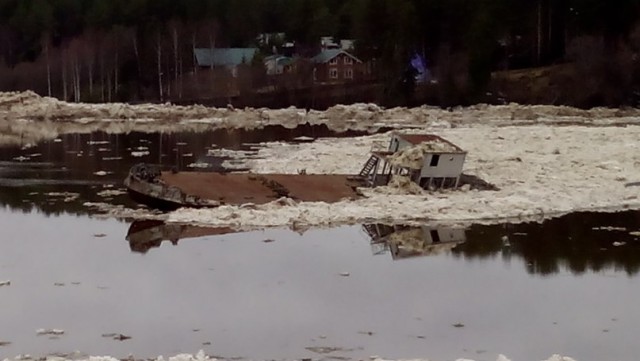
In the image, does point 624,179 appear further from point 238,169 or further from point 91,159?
point 91,159

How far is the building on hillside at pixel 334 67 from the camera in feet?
269

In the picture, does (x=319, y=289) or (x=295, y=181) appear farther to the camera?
(x=295, y=181)

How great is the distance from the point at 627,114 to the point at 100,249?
4466 centimetres

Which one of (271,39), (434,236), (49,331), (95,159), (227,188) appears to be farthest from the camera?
(271,39)

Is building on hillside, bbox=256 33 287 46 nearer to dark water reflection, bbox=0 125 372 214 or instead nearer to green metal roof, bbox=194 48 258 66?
green metal roof, bbox=194 48 258 66

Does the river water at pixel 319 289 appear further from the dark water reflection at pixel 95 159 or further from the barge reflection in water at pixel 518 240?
the dark water reflection at pixel 95 159

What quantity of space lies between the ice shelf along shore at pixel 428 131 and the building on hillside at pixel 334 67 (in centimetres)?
1741

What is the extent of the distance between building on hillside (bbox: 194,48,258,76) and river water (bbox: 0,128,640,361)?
196 feet

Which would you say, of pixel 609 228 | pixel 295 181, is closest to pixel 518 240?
pixel 609 228

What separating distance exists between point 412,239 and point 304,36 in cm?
7192

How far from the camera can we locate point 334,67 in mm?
83062

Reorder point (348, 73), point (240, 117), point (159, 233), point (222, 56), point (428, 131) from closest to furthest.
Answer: point (159, 233) < point (428, 131) < point (240, 117) < point (348, 73) < point (222, 56)

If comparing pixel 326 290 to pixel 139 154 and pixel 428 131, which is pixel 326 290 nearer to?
pixel 139 154

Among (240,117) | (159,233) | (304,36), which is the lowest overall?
(159,233)
